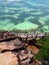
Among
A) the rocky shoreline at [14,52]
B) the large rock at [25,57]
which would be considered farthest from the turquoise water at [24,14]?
the large rock at [25,57]

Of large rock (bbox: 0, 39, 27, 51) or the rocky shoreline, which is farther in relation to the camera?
large rock (bbox: 0, 39, 27, 51)

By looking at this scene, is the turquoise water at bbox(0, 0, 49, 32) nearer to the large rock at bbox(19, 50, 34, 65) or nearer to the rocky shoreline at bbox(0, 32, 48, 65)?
the rocky shoreline at bbox(0, 32, 48, 65)

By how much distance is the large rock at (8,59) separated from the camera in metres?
10.1

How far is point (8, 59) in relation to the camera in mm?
10289

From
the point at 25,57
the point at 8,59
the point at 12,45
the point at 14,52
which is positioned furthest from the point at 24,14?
the point at 8,59

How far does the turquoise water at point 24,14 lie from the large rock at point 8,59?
10911 millimetres

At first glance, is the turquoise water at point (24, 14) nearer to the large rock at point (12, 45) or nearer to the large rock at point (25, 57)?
the large rock at point (12, 45)

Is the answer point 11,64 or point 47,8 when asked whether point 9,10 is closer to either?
point 47,8

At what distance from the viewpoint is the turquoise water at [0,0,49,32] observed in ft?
73.7

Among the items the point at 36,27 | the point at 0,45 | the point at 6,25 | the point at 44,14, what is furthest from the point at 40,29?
the point at 0,45

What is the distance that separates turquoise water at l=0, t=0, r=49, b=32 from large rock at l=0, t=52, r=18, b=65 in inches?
430

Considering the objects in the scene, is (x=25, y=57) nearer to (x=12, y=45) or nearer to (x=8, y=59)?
(x=8, y=59)

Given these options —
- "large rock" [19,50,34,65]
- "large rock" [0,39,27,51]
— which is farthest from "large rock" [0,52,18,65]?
"large rock" [0,39,27,51]

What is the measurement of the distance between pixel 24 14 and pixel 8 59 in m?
16.5
